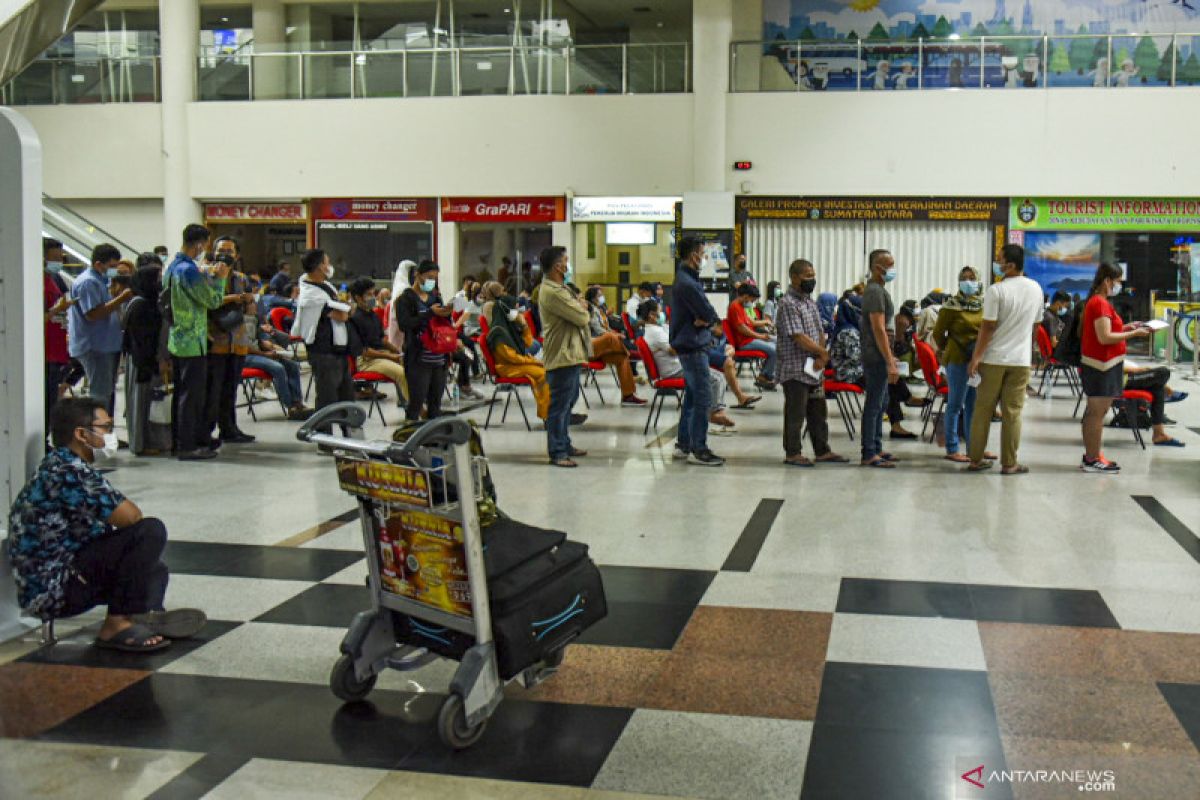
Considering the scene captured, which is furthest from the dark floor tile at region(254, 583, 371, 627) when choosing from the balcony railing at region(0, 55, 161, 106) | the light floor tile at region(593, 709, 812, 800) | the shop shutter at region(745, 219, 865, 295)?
the balcony railing at region(0, 55, 161, 106)

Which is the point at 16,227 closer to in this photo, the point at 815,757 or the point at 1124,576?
the point at 815,757

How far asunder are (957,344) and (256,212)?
16.5 metres

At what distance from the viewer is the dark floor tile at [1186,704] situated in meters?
4.04

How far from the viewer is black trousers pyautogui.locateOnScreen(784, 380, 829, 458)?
30.6 ft

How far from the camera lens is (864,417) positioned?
31.2 feet

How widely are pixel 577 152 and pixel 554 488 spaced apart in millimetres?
13862

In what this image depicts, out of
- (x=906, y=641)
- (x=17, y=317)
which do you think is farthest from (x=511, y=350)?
(x=906, y=641)

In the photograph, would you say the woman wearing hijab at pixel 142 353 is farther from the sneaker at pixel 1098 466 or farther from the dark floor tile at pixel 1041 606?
the sneaker at pixel 1098 466

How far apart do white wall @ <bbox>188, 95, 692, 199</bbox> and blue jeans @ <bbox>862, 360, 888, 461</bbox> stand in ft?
40.8

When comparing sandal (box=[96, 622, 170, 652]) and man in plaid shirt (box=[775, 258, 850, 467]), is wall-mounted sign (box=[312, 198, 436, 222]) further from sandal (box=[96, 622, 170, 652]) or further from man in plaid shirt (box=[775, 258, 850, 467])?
sandal (box=[96, 622, 170, 652])

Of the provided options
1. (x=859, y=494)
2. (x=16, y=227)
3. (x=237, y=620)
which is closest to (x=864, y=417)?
(x=859, y=494)

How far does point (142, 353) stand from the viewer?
9.45 meters

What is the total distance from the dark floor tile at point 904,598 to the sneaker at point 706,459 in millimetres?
3500

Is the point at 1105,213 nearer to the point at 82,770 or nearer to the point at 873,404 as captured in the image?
the point at 873,404
